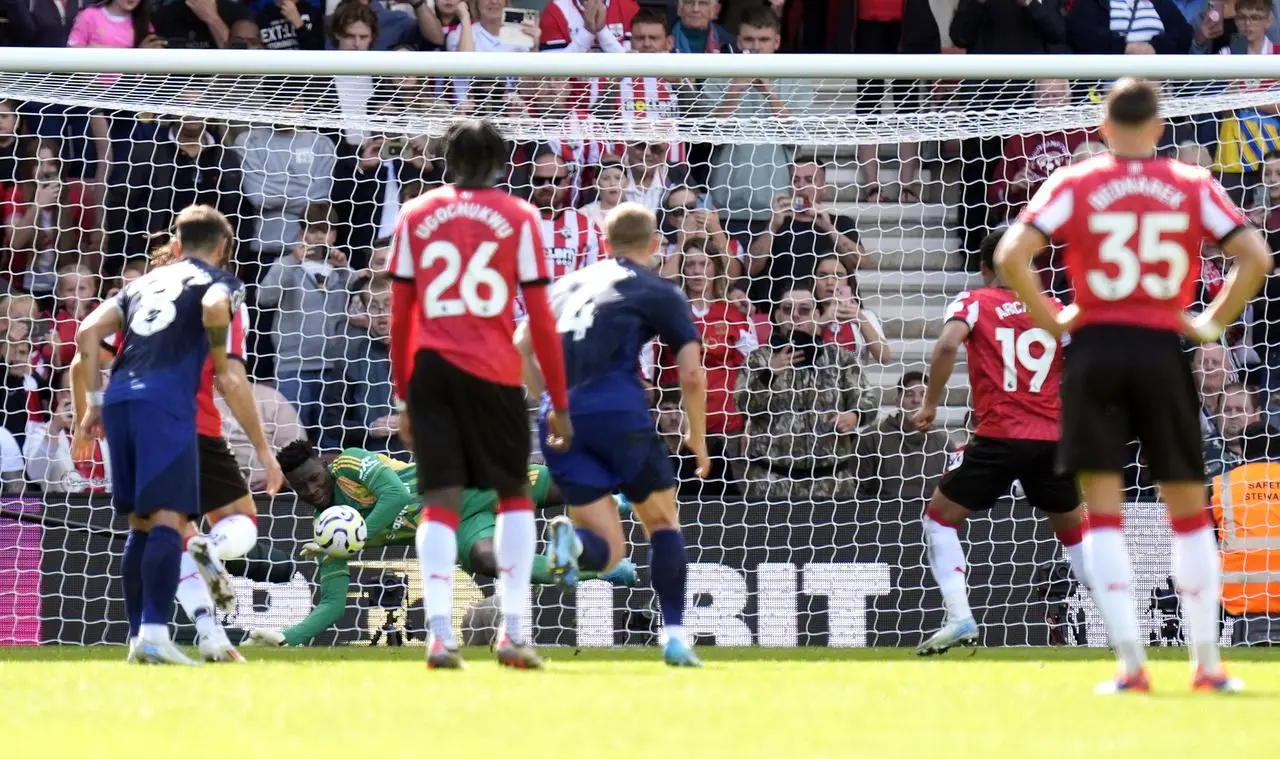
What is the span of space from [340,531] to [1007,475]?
3276 mm

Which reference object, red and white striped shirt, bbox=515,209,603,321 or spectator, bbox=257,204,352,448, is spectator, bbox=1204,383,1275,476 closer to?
red and white striped shirt, bbox=515,209,603,321

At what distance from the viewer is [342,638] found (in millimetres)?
9734

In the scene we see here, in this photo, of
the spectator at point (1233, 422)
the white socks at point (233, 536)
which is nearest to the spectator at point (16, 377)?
the white socks at point (233, 536)

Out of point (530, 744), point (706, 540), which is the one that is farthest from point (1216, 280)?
point (530, 744)

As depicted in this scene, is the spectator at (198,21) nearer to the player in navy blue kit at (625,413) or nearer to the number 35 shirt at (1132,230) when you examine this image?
the player in navy blue kit at (625,413)

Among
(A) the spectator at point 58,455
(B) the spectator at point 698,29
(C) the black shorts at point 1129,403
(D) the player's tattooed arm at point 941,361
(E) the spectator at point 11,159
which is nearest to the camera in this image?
(C) the black shorts at point 1129,403

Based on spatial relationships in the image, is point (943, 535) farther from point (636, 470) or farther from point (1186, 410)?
point (1186, 410)

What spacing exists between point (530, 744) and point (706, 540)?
217 inches

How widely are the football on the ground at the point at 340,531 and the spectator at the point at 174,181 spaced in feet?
9.59

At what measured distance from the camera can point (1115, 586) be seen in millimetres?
5695

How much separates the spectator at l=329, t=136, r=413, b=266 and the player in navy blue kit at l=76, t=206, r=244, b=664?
3.98 m

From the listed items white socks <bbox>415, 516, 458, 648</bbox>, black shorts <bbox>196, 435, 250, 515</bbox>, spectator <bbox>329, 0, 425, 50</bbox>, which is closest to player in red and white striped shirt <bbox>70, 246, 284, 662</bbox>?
black shorts <bbox>196, 435, 250, 515</bbox>

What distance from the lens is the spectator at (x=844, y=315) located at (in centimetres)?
1094

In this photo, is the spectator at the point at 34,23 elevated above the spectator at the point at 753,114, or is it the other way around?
the spectator at the point at 34,23
